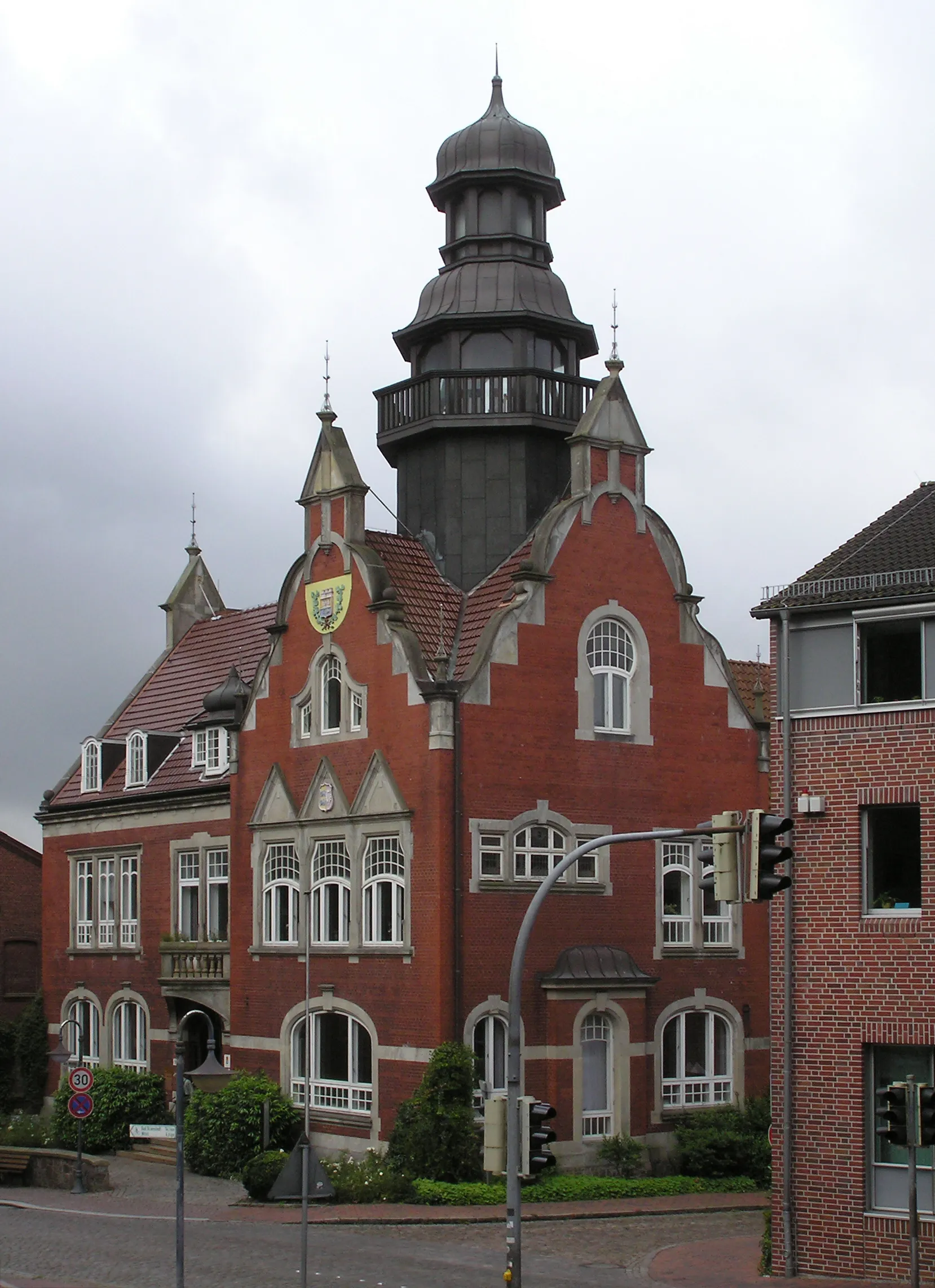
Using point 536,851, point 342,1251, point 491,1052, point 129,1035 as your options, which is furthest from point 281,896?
point 342,1251

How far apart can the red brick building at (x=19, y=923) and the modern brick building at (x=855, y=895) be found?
117 ft

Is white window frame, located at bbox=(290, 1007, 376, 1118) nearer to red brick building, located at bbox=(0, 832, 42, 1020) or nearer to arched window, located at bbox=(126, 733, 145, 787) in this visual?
arched window, located at bbox=(126, 733, 145, 787)

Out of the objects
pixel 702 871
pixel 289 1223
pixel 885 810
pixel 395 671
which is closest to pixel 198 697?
pixel 395 671

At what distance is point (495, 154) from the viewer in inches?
1719

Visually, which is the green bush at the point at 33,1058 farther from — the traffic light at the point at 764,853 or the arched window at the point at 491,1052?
the traffic light at the point at 764,853

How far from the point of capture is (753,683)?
48.3 m

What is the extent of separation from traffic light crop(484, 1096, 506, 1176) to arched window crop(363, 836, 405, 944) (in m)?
15.0

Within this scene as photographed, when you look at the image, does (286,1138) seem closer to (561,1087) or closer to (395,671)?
(561,1087)

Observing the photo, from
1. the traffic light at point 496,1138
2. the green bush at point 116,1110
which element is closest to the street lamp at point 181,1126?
the traffic light at point 496,1138

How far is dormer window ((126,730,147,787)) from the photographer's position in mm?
47875

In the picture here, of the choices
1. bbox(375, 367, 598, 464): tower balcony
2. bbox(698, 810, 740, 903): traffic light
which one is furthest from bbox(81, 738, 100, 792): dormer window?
bbox(698, 810, 740, 903): traffic light

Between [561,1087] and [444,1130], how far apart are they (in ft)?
9.69

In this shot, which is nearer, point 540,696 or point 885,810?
point 885,810

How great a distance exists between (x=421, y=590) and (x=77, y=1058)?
57.4ft
